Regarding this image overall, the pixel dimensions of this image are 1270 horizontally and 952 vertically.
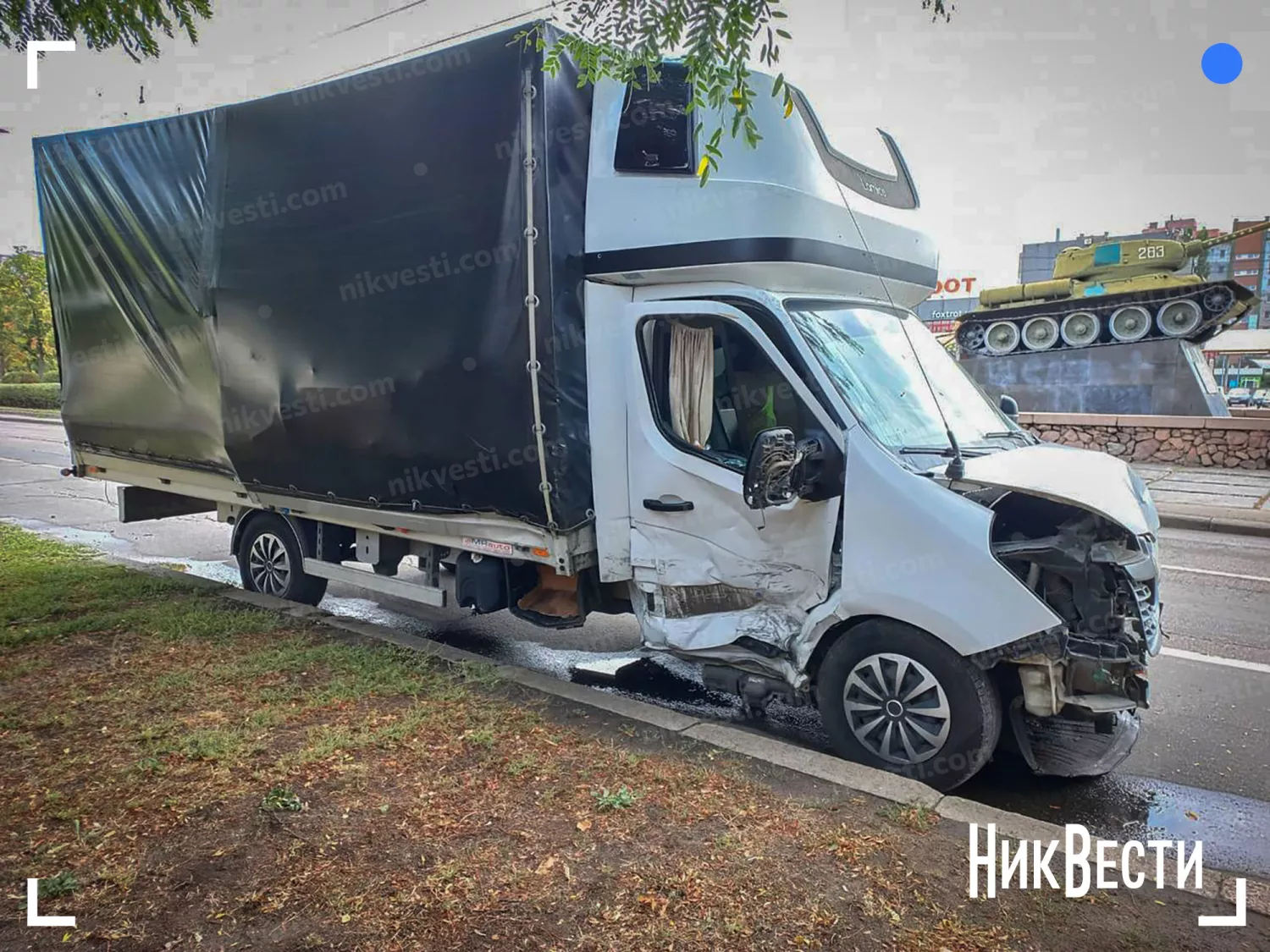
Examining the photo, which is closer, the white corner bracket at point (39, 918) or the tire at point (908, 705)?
the white corner bracket at point (39, 918)

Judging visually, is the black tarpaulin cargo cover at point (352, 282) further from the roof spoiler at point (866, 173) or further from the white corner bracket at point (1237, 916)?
the white corner bracket at point (1237, 916)

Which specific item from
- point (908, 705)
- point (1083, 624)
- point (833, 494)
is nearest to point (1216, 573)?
point (1083, 624)

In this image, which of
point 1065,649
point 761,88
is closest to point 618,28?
point 761,88

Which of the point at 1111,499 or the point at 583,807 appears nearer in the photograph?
the point at 583,807

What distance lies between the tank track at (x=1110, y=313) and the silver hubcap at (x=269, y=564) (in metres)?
A: 21.9

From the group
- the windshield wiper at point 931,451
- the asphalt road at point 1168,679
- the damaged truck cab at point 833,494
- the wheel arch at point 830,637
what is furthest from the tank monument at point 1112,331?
the wheel arch at point 830,637

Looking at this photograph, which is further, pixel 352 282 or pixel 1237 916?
pixel 352 282

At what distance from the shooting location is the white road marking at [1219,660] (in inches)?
225

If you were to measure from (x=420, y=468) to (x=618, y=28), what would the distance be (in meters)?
2.75

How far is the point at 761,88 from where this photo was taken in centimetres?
437

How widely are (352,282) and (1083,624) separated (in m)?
4.46

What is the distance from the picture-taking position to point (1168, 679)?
5527 millimetres

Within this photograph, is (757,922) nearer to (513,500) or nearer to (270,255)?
(513,500)

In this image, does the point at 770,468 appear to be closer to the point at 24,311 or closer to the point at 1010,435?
the point at 1010,435
